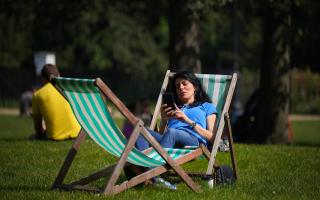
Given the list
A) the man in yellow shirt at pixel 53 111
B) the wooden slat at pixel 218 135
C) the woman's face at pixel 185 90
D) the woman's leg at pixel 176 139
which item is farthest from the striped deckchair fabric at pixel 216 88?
the man in yellow shirt at pixel 53 111

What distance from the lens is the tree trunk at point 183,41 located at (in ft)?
50.8

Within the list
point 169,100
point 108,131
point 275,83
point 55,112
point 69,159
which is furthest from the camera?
point 275,83

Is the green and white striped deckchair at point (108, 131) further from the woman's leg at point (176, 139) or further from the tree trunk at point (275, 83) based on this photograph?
the tree trunk at point (275, 83)

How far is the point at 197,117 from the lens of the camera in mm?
7875

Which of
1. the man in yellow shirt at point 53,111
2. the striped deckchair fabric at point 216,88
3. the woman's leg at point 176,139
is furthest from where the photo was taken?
the man in yellow shirt at point 53,111

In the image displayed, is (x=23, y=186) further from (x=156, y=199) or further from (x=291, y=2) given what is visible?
(x=291, y=2)

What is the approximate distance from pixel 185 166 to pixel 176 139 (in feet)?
4.95

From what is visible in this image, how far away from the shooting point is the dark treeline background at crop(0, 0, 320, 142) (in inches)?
647

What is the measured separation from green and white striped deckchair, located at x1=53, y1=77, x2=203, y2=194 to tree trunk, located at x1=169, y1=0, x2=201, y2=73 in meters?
8.54

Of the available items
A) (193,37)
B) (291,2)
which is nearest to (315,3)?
(291,2)

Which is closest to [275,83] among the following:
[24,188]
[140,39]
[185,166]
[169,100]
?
[185,166]

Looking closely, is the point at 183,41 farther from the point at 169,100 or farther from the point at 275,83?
the point at 169,100

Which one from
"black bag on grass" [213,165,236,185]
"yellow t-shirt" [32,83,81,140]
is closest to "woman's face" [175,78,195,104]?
"black bag on grass" [213,165,236,185]

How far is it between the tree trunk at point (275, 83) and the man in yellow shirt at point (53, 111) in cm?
675
